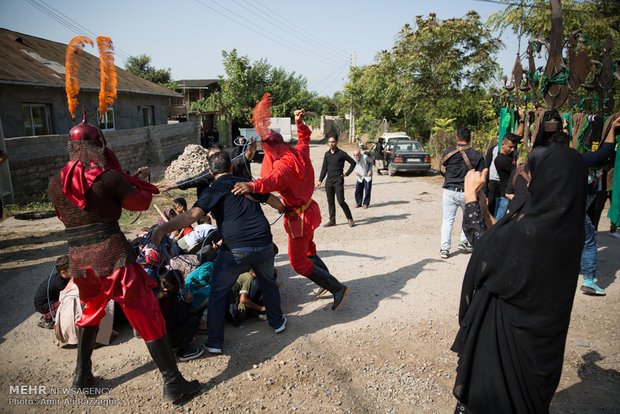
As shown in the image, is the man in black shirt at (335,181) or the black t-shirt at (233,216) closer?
the black t-shirt at (233,216)

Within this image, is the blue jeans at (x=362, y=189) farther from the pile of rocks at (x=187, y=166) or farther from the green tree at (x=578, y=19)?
the green tree at (x=578, y=19)

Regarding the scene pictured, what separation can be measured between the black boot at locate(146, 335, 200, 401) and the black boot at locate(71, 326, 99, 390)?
58cm

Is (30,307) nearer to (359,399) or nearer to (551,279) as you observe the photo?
(359,399)

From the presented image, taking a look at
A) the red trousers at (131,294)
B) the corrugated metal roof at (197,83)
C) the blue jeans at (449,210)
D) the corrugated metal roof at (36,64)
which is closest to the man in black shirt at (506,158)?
the blue jeans at (449,210)

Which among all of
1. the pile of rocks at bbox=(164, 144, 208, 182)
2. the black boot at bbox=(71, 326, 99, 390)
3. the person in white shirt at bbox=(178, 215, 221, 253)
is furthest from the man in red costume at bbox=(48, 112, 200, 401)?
the pile of rocks at bbox=(164, 144, 208, 182)

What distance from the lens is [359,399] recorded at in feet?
10.2

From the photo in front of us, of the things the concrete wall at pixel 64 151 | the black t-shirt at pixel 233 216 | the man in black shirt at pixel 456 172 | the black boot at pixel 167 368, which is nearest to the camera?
the black boot at pixel 167 368

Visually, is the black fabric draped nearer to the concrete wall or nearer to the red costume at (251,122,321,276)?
the red costume at (251,122,321,276)

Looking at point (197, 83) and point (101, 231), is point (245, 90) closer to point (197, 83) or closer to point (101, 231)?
point (197, 83)

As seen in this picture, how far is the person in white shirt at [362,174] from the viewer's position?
9859 millimetres

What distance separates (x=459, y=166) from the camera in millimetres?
6230

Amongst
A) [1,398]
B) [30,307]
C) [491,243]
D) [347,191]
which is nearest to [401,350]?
[491,243]

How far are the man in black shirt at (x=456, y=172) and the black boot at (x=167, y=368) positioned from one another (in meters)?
4.53

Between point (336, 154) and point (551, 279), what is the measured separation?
6.67 meters
